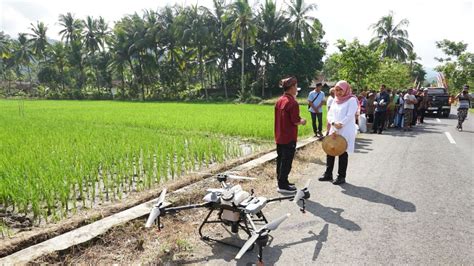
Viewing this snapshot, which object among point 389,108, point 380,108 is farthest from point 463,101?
point 380,108

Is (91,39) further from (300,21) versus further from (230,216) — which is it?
(230,216)

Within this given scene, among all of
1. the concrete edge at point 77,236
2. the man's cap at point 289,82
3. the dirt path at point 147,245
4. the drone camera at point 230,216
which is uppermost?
the man's cap at point 289,82

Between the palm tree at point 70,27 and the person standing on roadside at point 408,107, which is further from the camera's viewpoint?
the palm tree at point 70,27

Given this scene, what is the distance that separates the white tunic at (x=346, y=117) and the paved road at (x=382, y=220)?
829mm

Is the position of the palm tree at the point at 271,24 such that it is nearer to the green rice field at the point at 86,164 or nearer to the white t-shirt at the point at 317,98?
the white t-shirt at the point at 317,98

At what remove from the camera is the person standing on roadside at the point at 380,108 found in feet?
36.5

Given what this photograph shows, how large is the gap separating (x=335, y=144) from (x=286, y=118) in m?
0.94

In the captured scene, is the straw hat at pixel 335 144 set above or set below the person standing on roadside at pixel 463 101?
below

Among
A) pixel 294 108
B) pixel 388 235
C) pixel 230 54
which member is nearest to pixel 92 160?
pixel 294 108

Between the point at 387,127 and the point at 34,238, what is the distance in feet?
43.1

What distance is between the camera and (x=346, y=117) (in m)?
5.20

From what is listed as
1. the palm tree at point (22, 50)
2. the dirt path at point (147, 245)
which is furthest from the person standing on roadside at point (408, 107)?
the palm tree at point (22, 50)

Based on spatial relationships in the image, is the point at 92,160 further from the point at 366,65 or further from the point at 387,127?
the point at 366,65

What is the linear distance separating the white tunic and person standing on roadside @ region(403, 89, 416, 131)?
8.39 metres
